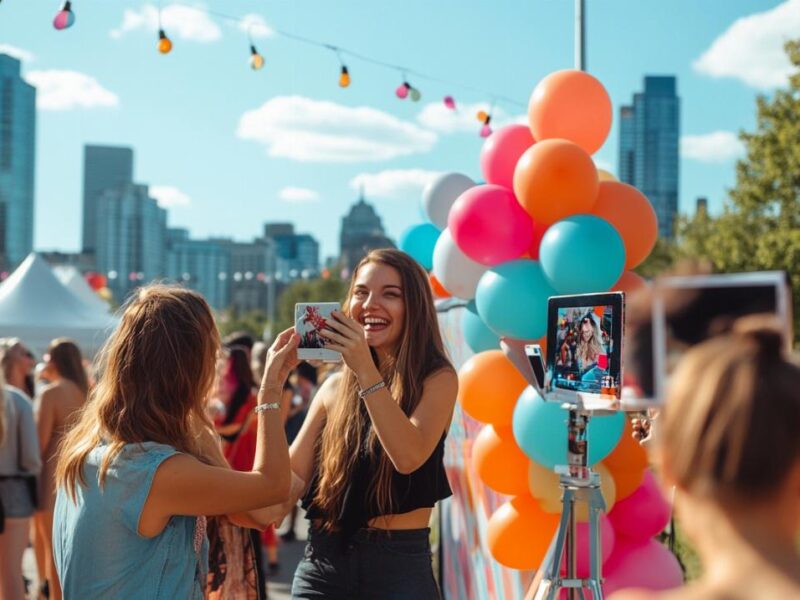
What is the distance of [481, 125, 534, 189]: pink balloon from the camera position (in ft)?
14.2

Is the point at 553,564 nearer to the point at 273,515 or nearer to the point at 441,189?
the point at 273,515

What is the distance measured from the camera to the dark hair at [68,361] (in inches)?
242

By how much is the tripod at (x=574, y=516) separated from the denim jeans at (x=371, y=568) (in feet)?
1.22

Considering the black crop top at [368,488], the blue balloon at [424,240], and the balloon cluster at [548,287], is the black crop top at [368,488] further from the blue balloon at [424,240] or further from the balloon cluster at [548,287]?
the blue balloon at [424,240]

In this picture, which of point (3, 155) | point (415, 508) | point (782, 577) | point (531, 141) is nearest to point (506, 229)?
point (531, 141)

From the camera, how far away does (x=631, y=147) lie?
168 meters

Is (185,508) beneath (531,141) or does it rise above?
beneath

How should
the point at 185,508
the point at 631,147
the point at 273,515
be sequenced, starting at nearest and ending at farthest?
1. the point at 185,508
2. the point at 273,515
3. the point at 631,147

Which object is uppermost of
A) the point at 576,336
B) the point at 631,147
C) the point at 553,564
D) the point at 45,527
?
the point at 631,147

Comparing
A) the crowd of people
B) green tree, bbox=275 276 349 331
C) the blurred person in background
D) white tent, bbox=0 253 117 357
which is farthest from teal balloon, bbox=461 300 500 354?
green tree, bbox=275 276 349 331

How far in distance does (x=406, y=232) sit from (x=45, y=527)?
125 inches

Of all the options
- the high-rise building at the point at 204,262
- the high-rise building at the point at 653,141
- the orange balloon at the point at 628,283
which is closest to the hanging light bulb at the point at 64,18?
the orange balloon at the point at 628,283

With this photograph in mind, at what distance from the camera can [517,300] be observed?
12.7 feet

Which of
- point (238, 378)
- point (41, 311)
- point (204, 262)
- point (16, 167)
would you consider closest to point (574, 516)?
point (238, 378)
